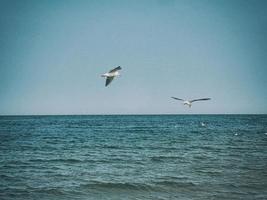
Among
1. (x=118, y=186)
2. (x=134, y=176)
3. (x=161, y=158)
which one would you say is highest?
(x=161, y=158)

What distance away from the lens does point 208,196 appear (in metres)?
12.7

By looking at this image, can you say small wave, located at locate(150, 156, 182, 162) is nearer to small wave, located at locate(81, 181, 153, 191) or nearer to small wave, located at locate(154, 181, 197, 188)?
small wave, located at locate(154, 181, 197, 188)

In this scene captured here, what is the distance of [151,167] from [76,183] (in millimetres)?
5046

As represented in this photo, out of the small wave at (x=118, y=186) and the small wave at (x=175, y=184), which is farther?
the small wave at (x=175, y=184)

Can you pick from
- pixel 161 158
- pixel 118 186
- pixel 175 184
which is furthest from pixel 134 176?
pixel 161 158

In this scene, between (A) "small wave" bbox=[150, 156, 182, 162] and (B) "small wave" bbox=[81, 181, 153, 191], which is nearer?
(B) "small wave" bbox=[81, 181, 153, 191]

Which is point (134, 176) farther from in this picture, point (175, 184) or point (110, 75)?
point (110, 75)

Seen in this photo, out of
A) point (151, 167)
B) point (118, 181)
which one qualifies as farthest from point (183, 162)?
point (118, 181)

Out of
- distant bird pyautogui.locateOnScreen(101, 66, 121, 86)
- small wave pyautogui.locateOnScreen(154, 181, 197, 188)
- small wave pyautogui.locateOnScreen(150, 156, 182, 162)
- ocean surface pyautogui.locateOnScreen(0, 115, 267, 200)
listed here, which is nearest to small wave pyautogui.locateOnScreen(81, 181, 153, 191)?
ocean surface pyautogui.locateOnScreen(0, 115, 267, 200)

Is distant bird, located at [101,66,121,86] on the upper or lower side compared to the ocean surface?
upper

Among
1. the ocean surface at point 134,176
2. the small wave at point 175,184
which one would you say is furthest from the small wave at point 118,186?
the small wave at point 175,184

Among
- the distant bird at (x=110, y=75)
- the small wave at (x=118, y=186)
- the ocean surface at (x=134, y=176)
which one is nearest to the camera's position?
the distant bird at (x=110, y=75)

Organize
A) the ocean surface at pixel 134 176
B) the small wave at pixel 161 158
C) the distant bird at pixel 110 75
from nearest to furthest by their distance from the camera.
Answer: the distant bird at pixel 110 75
the ocean surface at pixel 134 176
the small wave at pixel 161 158

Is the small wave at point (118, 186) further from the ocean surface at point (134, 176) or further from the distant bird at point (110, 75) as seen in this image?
the distant bird at point (110, 75)
